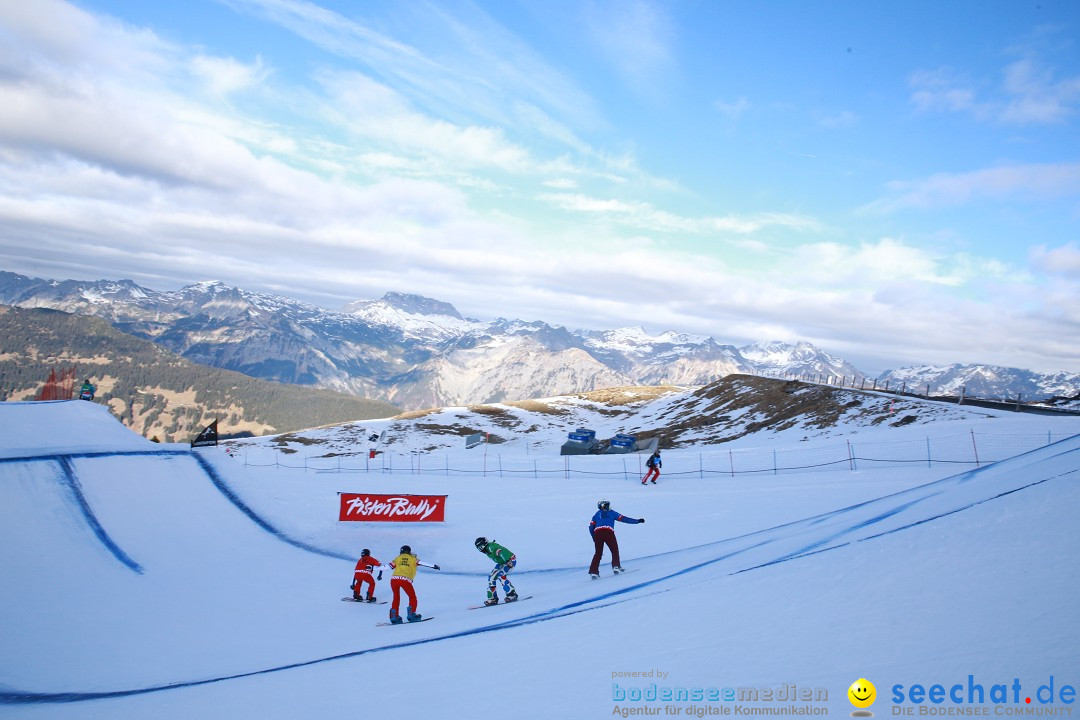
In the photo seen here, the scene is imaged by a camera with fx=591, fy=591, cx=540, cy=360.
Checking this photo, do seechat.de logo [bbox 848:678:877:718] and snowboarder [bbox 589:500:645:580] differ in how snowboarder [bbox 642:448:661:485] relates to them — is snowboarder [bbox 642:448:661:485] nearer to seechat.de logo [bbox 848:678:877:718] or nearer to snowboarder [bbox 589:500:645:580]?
snowboarder [bbox 589:500:645:580]

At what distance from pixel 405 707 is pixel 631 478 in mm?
24867

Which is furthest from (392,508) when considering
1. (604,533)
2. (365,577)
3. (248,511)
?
(604,533)

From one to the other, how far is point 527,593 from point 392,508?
38.0 ft

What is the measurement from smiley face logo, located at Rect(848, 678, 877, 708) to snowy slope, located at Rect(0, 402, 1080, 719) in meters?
0.11

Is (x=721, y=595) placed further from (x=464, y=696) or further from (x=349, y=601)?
(x=349, y=601)

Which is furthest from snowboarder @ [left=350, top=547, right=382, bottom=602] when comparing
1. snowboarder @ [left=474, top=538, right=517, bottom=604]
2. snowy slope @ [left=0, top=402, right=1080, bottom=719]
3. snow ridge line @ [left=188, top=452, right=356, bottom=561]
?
snow ridge line @ [left=188, top=452, right=356, bottom=561]

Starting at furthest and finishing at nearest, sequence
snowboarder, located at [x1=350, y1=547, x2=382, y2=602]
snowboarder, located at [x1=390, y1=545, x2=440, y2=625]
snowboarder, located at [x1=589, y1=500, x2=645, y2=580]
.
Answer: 1. snowboarder, located at [x1=350, y1=547, x2=382, y2=602]
2. snowboarder, located at [x1=589, y1=500, x2=645, y2=580]
3. snowboarder, located at [x1=390, y1=545, x2=440, y2=625]

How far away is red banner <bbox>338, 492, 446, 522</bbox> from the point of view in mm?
25047

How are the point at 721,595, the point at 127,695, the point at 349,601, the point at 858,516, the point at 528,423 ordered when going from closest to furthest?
the point at 721,595 → the point at 127,695 → the point at 858,516 → the point at 349,601 → the point at 528,423

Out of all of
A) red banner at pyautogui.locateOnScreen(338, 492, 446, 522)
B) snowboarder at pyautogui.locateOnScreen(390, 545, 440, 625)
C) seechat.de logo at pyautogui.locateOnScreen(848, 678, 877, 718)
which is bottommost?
red banner at pyautogui.locateOnScreen(338, 492, 446, 522)

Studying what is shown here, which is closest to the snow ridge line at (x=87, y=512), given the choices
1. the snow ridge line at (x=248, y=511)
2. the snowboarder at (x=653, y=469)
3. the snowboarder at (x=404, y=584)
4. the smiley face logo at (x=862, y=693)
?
the snow ridge line at (x=248, y=511)

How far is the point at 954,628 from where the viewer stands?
253 inches

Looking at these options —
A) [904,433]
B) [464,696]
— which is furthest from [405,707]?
[904,433]

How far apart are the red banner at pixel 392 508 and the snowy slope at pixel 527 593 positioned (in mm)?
572
